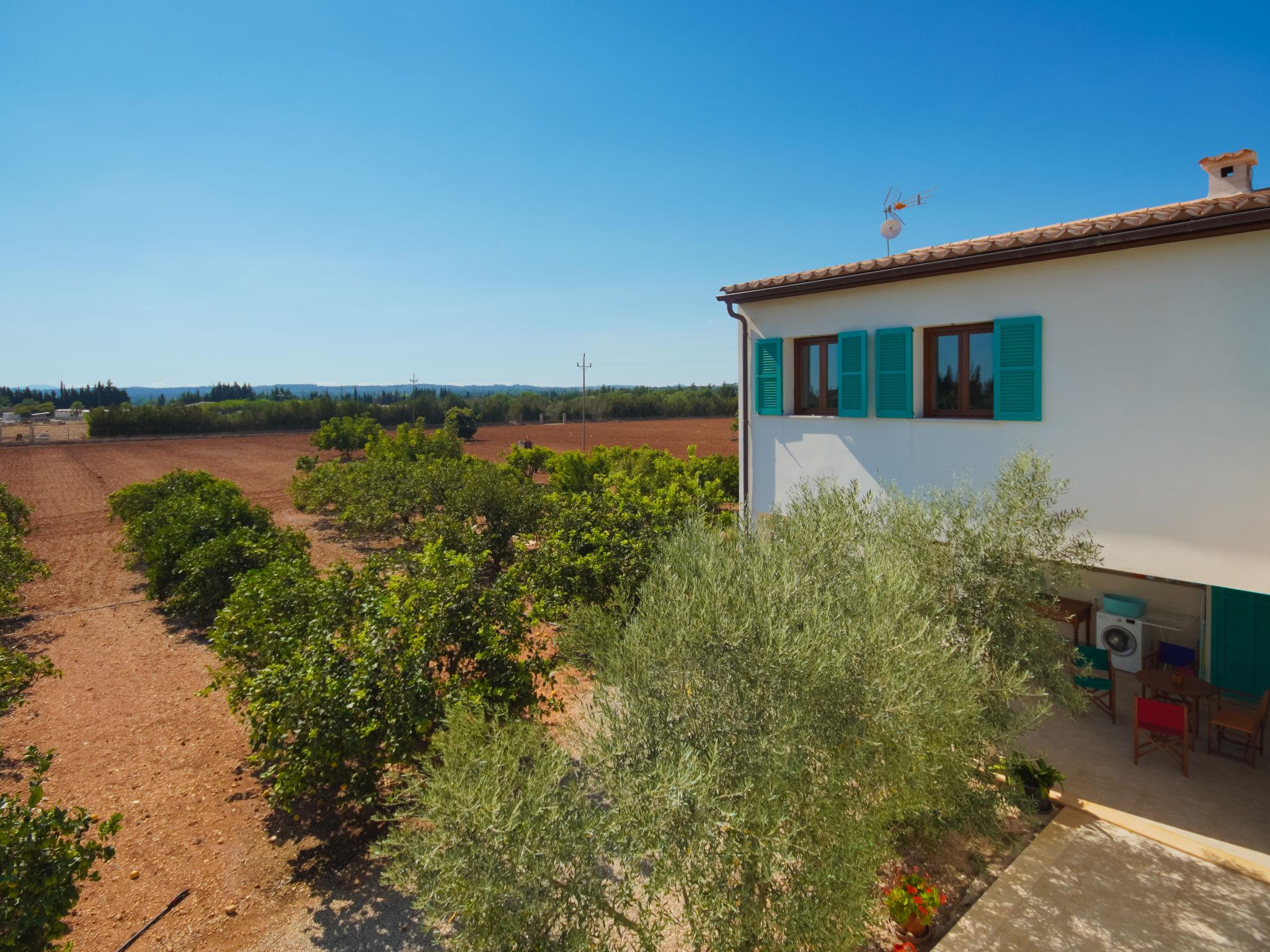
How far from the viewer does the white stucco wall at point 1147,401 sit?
5.90 metres

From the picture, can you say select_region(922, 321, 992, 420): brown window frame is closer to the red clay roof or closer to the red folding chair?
the red clay roof

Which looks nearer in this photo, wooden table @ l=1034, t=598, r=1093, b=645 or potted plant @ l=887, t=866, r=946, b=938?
potted plant @ l=887, t=866, r=946, b=938

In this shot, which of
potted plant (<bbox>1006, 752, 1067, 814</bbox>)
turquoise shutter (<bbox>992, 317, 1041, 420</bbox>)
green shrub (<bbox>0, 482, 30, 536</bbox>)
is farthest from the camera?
green shrub (<bbox>0, 482, 30, 536</bbox>)

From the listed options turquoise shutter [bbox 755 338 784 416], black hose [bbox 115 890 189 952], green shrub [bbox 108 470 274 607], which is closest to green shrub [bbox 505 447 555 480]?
green shrub [bbox 108 470 274 607]

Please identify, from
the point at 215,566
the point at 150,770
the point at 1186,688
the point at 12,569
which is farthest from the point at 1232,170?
the point at 12,569

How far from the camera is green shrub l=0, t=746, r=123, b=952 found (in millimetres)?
3527

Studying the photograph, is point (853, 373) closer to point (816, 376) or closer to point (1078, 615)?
point (816, 376)

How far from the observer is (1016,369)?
7.32m

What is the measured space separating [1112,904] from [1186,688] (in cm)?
365

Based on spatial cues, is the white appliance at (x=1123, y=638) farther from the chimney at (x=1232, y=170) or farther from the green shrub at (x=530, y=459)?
the green shrub at (x=530, y=459)

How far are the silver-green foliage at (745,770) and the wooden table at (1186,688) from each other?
382cm

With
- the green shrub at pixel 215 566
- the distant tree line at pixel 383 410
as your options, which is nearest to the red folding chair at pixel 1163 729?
the green shrub at pixel 215 566

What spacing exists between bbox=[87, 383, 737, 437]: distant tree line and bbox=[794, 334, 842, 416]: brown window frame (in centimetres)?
4523

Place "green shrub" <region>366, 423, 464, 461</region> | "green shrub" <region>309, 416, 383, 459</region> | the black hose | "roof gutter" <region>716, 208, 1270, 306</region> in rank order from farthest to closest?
"green shrub" <region>309, 416, 383, 459</region>
"green shrub" <region>366, 423, 464, 461</region>
"roof gutter" <region>716, 208, 1270, 306</region>
the black hose
